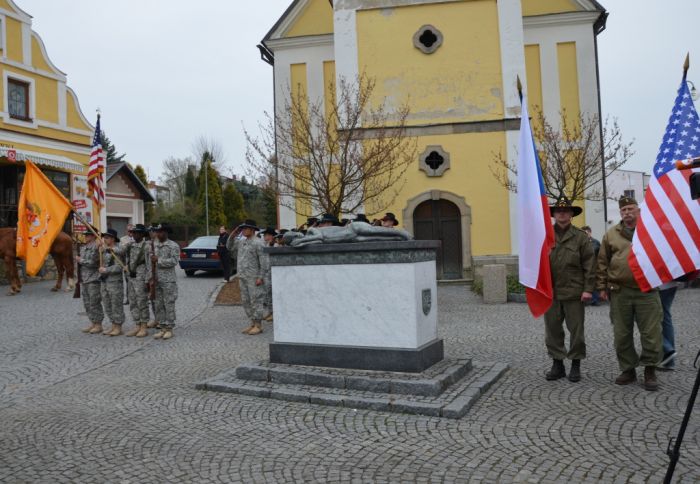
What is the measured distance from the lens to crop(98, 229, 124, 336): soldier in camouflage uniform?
9438 mm

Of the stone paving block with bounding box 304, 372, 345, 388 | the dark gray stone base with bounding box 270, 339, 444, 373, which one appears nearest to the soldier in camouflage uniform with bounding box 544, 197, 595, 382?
the dark gray stone base with bounding box 270, 339, 444, 373

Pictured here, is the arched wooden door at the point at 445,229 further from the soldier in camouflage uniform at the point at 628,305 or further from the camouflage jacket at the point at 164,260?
the soldier in camouflage uniform at the point at 628,305

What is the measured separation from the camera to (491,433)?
4.43 meters

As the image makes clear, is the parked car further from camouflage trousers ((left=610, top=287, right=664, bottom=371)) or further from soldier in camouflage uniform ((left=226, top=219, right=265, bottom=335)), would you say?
camouflage trousers ((left=610, top=287, right=664, bottom=371))

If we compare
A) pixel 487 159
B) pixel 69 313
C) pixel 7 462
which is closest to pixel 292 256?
pixel 7 462

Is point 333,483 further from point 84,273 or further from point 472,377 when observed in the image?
point 84,273

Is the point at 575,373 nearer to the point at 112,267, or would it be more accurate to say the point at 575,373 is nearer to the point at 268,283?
the point at 268,283

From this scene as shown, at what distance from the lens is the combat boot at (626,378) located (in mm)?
5648

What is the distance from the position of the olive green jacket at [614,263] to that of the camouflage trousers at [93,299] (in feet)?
25.1

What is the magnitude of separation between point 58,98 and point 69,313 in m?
13.6

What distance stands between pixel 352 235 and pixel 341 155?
8.47 meters

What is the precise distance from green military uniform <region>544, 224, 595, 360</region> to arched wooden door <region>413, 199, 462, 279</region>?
11.6 metres

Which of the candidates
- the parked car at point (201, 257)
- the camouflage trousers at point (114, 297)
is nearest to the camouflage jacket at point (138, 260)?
the camouflage trousers at point (114, 297)

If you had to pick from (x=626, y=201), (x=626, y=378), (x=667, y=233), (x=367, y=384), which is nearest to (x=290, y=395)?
(x=367, y=384)
